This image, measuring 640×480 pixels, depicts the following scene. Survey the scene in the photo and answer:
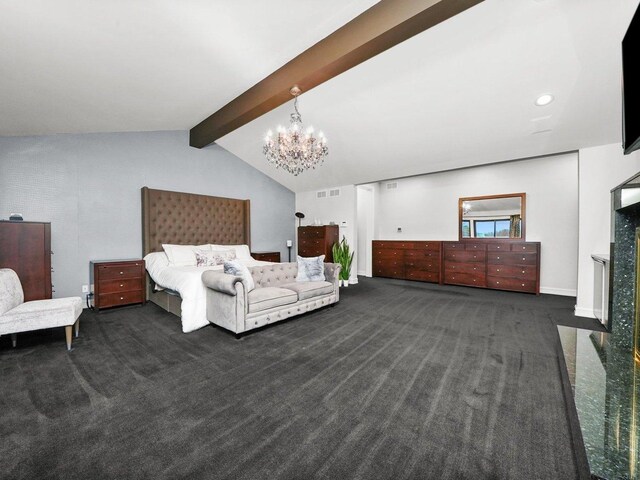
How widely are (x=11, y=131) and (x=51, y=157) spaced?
0.47 metres

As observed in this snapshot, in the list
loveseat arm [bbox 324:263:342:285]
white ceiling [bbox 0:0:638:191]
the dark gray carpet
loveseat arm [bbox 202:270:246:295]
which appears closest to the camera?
the dark gray carpet

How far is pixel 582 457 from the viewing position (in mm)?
1301

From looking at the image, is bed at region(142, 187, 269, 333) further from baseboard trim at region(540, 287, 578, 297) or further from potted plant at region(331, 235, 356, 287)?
baseboard trim at region(540, 287, 578, 297)

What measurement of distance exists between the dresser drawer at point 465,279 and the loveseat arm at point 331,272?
10.3 feet

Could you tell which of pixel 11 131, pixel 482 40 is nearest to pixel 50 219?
pixel 11 131

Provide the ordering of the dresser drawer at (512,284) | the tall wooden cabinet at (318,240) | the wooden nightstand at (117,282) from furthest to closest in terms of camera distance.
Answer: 1. the tall wooden cabinet at (318,240)
2. the dresser drawer at (512,284)
3. the wooden nightstand at (117,282)

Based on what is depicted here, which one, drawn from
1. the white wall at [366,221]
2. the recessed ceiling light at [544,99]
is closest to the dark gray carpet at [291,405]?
the recessed ceiling light at [544,99]

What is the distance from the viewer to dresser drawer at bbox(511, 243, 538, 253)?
16.3ft

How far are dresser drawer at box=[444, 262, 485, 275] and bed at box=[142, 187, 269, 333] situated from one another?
13.9ft

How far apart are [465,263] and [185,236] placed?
6.00 metres

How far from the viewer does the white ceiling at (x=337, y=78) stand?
2.22 m

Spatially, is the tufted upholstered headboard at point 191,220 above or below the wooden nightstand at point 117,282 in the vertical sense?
above

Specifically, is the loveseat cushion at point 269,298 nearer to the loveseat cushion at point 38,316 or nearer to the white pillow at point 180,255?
the loveseat cushion at point 38,316

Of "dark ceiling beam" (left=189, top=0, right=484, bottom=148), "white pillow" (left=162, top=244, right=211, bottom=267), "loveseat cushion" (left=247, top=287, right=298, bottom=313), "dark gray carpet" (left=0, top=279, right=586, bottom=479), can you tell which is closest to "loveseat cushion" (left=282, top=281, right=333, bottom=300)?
"loveseat cushion" (left=247, top=287, right=298, bottom=313)
